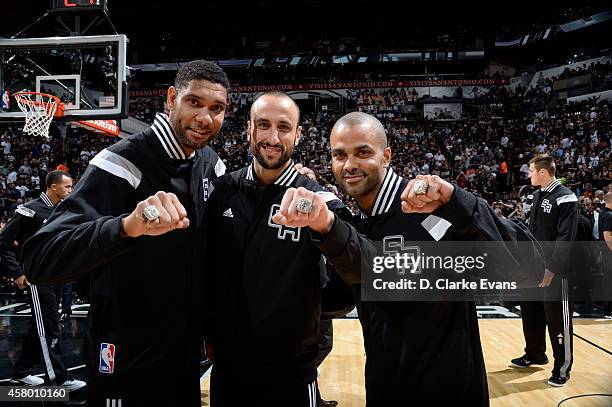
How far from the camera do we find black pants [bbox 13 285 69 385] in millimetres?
4777

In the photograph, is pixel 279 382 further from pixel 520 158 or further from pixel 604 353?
pixel 520 158

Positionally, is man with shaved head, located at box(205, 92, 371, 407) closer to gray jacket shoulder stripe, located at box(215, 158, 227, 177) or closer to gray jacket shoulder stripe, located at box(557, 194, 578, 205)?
gray jacket shoulder stripe, located at box(215, 158, 227, 177)

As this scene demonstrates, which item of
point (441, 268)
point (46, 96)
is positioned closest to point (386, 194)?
point (441, 268)

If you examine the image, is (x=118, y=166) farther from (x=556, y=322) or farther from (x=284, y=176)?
(x=556, y=322)

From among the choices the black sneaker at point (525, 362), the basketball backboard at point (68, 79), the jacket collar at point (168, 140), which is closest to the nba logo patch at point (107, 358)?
the jacket collar at point (168, 140)

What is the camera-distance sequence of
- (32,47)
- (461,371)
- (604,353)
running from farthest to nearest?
(32,47)
(604,353)
(461,371)

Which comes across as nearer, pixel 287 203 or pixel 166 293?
pixel 287 203

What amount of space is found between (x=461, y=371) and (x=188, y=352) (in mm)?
1118

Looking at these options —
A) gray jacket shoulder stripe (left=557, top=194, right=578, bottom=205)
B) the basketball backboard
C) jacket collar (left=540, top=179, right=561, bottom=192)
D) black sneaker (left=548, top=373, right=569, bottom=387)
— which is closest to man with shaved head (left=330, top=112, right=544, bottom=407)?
black sneaker (left=548, top=373, right=569, bottom=387)

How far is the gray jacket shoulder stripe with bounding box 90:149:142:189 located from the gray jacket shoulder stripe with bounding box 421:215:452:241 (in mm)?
1212

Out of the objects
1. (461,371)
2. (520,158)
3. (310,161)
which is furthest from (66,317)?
(520,158)

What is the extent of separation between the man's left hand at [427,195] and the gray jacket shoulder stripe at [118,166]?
111cm

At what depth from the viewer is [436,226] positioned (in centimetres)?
194

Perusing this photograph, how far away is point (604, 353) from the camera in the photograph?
19.4 ft
